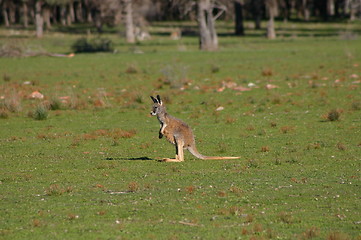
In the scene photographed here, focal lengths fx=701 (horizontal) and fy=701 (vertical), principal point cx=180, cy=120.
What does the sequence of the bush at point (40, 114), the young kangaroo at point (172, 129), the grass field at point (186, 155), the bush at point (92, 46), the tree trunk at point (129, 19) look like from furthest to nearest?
the tree trunk at point (129, 19) → the bush at point (92, 46) → the bush at point (40, 114) → the young kangaroo at point (172, 129) → the grass field at point (186, 155)

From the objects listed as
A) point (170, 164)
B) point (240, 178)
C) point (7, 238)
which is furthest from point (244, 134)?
point (7, 238)

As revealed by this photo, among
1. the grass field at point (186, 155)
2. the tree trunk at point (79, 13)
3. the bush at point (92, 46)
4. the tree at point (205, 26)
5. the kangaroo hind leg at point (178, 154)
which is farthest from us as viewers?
the tree trunk at point (79, 13)

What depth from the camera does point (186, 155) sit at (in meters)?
17.5

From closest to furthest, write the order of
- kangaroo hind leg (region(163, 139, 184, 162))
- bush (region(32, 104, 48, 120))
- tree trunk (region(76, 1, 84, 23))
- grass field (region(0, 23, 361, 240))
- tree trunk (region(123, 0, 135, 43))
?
grass field (region(0, 23, 361, 240)) < kangaroo hind leg (region(163, 139, 184, 162)) < bush (region(32, 104, 48, 120)) < tree trunk (region(123, 0, 135, 43)) < tree trunk (region(76, 1, 84, 23))

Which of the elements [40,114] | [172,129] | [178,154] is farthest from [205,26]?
[172,129]

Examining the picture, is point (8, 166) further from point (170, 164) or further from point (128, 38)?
point (128, 38)

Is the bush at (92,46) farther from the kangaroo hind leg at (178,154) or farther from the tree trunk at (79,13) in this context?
the tree trunk at (79,13)

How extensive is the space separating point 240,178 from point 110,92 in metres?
19.8

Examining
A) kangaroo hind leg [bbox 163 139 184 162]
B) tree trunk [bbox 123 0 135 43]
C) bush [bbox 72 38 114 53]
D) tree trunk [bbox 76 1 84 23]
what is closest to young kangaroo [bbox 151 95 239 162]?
kangaroo hind leg [bbox 163 139 184 162]

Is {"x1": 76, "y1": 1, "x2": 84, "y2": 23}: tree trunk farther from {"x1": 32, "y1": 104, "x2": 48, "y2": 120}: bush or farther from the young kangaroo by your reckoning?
the young kangaroo

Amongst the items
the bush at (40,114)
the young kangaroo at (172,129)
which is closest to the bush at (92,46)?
the bush at (40,114)

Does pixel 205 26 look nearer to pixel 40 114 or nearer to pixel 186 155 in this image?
pixel 40 114

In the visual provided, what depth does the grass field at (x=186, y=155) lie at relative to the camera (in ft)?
34.9

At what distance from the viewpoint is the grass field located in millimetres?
10633
